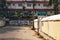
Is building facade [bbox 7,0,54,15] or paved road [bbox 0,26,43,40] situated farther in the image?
building facade [bbox 7,0,54,15]

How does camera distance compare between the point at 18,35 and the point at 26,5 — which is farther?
the point at 26,5

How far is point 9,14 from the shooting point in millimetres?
73750

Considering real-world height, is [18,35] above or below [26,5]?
below

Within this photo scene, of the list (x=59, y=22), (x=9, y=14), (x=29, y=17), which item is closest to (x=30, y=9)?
(x=29, y=17)

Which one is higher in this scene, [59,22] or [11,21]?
[59,22]

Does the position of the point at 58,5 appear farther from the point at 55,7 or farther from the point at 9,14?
the point at 9,14

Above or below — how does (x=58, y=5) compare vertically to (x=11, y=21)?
above

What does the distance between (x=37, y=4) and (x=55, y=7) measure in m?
7.24

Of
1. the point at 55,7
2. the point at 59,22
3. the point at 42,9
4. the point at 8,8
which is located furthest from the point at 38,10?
the point at 59,22

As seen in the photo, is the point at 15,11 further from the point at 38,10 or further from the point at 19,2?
the point at 38,10

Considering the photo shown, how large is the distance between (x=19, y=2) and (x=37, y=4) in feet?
22.2

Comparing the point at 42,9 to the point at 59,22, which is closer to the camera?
the point at 59,22

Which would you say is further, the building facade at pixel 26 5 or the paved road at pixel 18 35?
the building facade at pixel 26 5

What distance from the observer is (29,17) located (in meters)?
75.3
